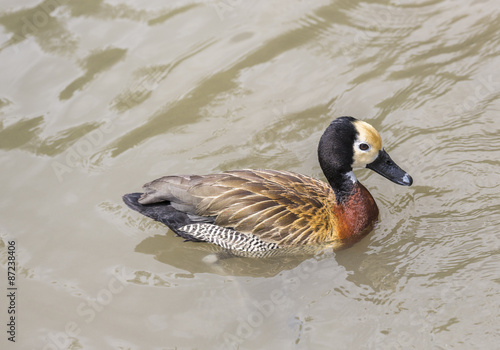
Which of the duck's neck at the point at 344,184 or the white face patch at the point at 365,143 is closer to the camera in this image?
the white face patch at the point at 365,143

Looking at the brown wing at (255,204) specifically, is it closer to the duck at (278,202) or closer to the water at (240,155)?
the duck at (278,202)

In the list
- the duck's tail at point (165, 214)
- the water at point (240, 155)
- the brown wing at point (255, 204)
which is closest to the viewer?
the water at point (240, 155)

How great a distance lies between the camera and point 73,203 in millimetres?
7242

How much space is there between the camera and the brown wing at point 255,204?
641 cm

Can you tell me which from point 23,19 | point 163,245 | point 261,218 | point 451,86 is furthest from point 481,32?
point 23,19

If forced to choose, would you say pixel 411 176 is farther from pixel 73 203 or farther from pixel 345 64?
pixel 73 203

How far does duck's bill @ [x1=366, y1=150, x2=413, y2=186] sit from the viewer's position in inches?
255

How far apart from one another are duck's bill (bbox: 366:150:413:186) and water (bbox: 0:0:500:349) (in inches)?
19.8

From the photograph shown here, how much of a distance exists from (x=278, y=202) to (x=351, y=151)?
0.87 meters

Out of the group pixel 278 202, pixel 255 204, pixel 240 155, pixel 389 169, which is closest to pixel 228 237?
pixel 255 204

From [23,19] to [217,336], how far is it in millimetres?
5516

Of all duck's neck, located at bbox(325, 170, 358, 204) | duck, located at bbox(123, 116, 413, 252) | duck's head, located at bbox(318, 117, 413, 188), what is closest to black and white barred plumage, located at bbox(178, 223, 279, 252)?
duck, located at bbox(123, 116, 413, 252)

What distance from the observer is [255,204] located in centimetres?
641

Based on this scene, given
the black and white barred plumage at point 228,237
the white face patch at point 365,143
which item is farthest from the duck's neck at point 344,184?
the black and white barred plumage at point 228,237
